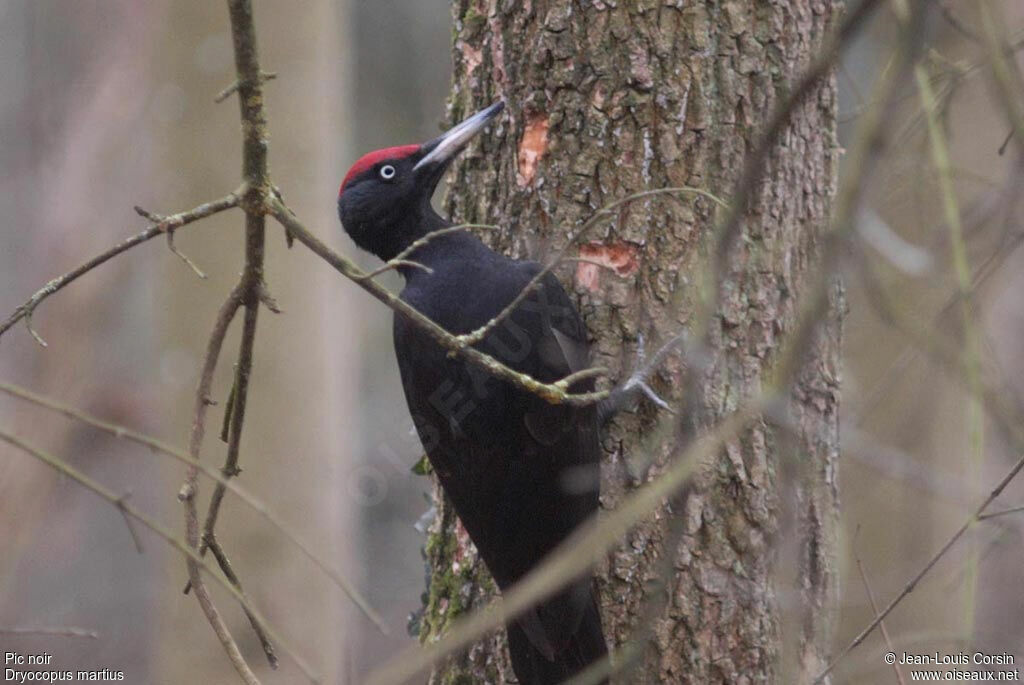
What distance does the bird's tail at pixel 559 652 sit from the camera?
2633 millimetres

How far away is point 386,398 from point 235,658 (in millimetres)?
9626

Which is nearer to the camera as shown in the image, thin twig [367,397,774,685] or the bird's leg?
thin twig [367,397,774,685]

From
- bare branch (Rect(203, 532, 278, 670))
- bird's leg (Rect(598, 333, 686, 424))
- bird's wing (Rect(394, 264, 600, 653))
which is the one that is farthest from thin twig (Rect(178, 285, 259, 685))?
bird's leg (Rect(598, 333, 686, 424))

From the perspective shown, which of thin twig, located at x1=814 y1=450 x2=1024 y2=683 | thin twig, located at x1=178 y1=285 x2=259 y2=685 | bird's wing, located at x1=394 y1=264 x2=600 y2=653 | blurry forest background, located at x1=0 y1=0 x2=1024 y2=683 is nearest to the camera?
thin twig, located at x1=814 y1=450 x2=1024 y2=683

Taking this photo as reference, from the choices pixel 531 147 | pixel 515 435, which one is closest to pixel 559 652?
pixel 515 435

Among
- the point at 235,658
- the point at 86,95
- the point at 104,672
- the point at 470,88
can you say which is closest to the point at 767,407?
the point at 235,658

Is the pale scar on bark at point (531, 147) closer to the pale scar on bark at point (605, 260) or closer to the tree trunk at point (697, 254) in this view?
the tree trunk at point (697, 254)

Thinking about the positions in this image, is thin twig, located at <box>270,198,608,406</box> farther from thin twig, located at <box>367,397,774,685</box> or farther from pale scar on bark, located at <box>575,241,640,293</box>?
pale scar on bark, located at <box>575,241,640,293</box>

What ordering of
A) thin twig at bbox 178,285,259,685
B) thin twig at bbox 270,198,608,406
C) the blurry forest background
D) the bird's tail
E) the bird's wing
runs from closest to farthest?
thin twig at bbox 270,198,608,406 < thin twig at bbox 178,285,259,685 < the bird's tail < the bird's wing < the blurry forest background

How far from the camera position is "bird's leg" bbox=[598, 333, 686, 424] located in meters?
2.69

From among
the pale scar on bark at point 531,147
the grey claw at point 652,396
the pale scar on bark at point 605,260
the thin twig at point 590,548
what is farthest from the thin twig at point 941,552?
the pale scar on bark at point 531,147

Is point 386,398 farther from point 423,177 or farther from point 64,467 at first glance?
point 64,467

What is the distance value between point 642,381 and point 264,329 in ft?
10.1

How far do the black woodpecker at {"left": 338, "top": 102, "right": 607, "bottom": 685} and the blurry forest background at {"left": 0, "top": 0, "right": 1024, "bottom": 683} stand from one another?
31.0 inches
